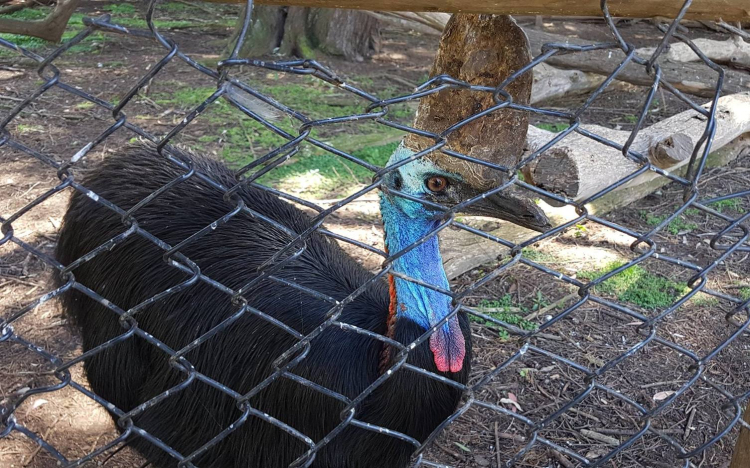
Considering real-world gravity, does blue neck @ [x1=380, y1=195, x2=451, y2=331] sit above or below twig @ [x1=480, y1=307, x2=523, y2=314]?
above

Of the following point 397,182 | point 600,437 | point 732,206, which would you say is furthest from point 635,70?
point 397,182

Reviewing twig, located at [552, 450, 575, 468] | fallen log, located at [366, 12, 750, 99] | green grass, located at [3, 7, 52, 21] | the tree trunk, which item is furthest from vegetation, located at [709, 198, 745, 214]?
green grass, located at [3, 7, 52, 21]

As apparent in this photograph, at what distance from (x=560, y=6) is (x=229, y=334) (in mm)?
1654

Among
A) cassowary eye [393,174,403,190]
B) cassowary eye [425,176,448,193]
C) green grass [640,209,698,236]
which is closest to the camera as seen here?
cassowary eye [425,176,448,193]

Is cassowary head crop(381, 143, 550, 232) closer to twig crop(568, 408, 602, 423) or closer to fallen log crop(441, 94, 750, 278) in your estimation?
twig crop(568, 408, 602, 423)

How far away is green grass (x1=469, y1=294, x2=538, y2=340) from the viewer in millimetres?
3412

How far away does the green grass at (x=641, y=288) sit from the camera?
363 cm

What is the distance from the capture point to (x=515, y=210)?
1.92 metres

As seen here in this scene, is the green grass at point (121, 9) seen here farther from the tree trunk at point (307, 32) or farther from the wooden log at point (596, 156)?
the wooden log at point (596, 156)

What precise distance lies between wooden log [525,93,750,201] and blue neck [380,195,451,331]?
5.21 ft

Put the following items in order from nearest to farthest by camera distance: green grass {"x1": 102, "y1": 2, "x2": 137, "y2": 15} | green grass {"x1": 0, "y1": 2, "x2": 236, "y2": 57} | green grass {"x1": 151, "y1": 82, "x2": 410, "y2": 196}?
green grass {"x1": 151, "y1": 82, "x2": 410, "y2": 196}
green grass {"x1": 0, "y1": 2, "x2": 236, "y2": 57}
green grass {"x1": 102, "y1": 2, "x2": 137, "y2": 15}

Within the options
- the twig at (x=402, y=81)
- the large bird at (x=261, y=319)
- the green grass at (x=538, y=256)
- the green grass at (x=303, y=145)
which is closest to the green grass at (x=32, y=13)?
the green grass at (x=303, y=145)

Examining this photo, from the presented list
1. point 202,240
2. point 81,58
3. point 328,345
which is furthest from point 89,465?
point 81,58

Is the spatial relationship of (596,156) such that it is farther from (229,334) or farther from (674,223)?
(229,334)
